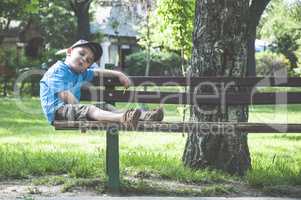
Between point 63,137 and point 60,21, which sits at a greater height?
point 60,21

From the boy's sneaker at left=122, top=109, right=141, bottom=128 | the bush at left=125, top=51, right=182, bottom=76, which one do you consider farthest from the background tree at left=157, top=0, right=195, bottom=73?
the bush at left=125, top=51, right=182, bottom=76

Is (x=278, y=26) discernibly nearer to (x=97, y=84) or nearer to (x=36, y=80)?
(x=36, y=80)

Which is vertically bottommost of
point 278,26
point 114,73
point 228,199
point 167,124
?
point 228,199

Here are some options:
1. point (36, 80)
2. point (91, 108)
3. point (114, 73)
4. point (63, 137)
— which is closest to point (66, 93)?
point (91, 108)

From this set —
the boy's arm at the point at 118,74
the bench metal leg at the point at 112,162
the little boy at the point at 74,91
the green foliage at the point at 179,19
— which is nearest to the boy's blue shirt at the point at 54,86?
the little boy at the point at 74,91

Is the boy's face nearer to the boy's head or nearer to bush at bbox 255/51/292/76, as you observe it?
the boy's head

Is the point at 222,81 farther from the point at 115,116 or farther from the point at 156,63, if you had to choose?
the point at 156,63

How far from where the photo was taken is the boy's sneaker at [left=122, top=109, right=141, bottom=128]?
636cm

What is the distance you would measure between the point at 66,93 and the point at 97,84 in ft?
3.50

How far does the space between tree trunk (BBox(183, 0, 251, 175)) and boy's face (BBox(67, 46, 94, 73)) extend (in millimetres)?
1518

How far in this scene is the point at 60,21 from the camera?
4809cm

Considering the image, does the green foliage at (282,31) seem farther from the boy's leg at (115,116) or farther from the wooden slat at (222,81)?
the boy's leg at (115,116)

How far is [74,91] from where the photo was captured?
7508mm

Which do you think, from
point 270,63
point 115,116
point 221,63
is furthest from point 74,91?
point 270,63
